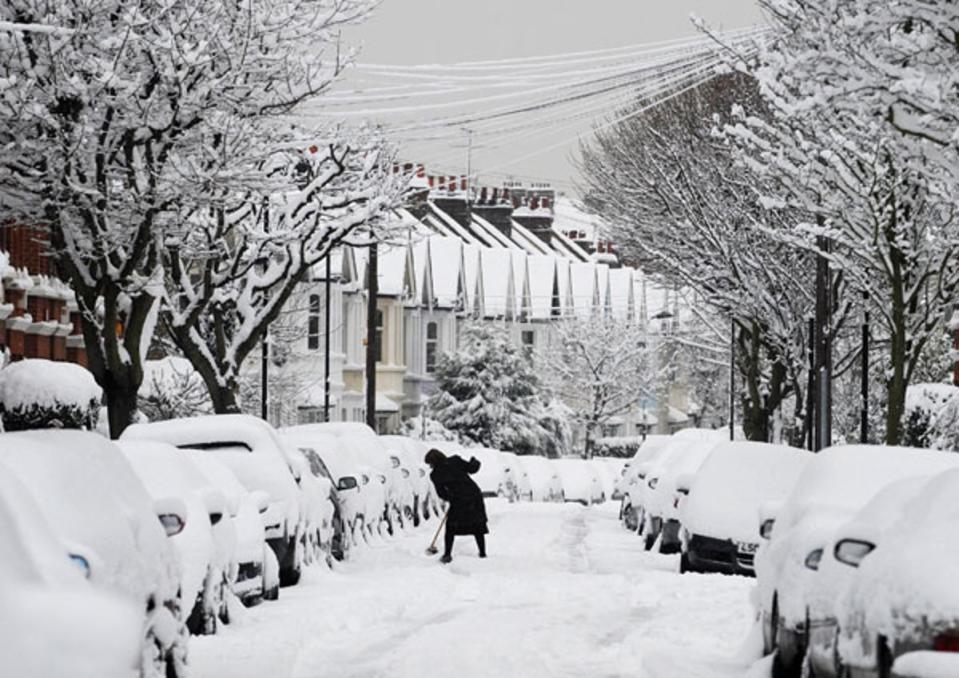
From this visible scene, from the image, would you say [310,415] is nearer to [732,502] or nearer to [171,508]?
[732,502]

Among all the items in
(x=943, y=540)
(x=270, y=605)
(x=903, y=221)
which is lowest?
(x=270, y=605)

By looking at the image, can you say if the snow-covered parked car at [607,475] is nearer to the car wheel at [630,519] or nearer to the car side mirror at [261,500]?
the car wheel at [630,519]

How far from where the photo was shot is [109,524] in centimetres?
1059

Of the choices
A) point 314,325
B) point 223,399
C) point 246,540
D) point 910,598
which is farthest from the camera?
point 314,325

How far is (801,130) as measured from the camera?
3117cm

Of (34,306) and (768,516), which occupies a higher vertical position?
(34,306)


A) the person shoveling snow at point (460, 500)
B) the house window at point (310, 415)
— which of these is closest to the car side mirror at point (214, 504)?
the person shoveling snow at point (460, 500)

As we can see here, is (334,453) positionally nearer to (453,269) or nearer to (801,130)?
(801,130)

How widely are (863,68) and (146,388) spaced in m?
34.6

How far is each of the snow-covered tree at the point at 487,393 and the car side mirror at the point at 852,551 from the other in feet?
240

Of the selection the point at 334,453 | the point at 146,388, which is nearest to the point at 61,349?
the point at 146,388

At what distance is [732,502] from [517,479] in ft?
133

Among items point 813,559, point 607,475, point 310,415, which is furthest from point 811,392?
point 607,475

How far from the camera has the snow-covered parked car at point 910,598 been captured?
8.86 m
